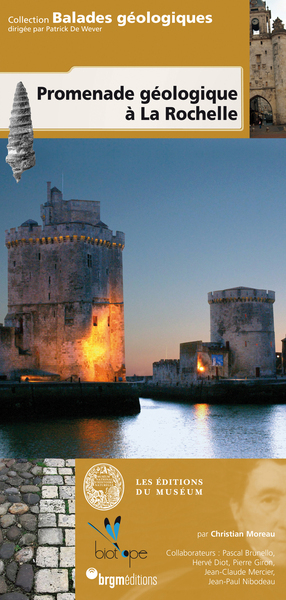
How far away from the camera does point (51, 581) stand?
4598mm

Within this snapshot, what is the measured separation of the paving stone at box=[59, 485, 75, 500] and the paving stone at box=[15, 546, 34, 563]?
1.93ft

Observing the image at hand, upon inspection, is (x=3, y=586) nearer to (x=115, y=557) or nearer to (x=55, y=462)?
(x=115, y=557)

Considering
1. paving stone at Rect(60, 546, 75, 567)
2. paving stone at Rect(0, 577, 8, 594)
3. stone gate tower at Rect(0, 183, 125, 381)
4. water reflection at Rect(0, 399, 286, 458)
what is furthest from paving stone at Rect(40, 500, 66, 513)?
stone gate tower at Rect(0, 183, 125, 381)

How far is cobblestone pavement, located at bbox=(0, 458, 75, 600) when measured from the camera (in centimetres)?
457

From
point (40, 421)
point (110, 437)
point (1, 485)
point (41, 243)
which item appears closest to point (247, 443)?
point (110, 437)

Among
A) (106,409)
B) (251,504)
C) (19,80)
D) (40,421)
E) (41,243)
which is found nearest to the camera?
(251,504)

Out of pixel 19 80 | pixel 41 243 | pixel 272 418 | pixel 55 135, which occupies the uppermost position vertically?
pixel 41 243

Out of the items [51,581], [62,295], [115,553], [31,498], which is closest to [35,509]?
[31,498]

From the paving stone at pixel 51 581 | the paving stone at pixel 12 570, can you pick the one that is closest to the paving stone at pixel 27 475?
the paving stone at pixel 12 570

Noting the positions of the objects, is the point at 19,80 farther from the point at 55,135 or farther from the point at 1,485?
the point at 1,485

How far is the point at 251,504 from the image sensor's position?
15.1 feet

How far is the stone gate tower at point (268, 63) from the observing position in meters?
9.14

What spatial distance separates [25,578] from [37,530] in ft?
1.50

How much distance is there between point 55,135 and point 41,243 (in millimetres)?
19398
